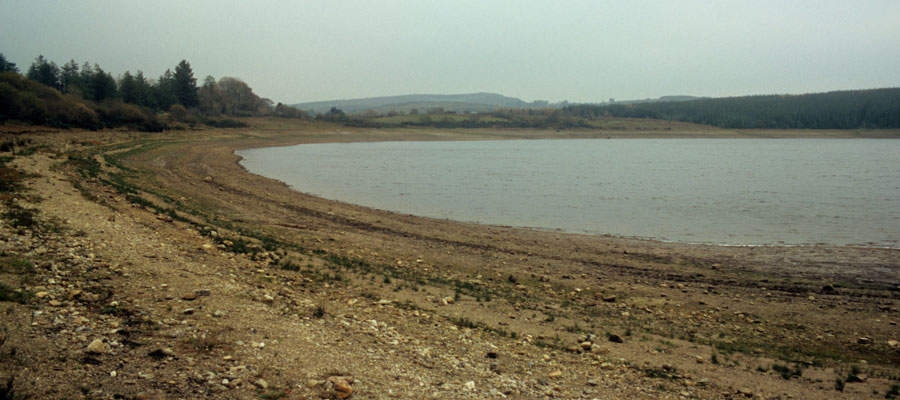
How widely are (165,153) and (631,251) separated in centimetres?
3295

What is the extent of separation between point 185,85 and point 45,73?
744 inches

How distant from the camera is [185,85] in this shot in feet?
266

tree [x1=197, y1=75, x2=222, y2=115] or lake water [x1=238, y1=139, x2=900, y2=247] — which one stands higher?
tree [x1=197, y1=75, x2=222, y2=115]

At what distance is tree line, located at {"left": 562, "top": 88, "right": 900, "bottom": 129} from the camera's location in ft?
386

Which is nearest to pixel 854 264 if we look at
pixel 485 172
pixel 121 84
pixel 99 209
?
pixel 99 209

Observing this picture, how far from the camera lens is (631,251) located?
15375 millimetres

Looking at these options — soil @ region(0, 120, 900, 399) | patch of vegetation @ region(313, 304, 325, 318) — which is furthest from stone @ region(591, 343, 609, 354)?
patch of vegetation @ region(313, 304, 325, 318)

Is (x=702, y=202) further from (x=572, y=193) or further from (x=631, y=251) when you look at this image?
(x=631, y=251)

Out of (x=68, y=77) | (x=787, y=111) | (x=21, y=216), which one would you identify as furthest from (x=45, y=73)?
(x=787, y=111)

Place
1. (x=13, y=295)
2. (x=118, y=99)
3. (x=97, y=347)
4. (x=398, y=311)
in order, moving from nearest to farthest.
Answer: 1. (x=97, y=347)
2. (x=13, y=295)
3. (x=398, y=311)
4. (x=118, y=99)

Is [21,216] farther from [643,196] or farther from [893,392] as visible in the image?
→ [643,196]

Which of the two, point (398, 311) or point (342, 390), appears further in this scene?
point (398, 311)

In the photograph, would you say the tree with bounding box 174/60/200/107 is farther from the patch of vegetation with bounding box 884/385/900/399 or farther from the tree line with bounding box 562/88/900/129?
the tree line with bounding box 562/88/900/129

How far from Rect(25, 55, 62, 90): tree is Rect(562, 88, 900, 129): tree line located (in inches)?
4657
